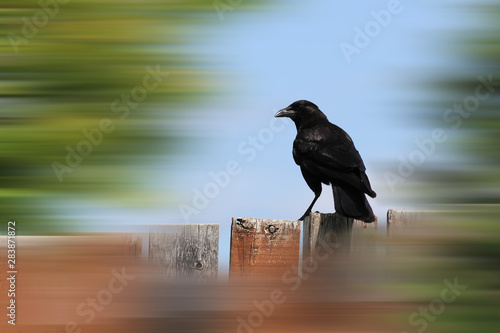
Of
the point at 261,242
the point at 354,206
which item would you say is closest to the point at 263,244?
the point at 261,242

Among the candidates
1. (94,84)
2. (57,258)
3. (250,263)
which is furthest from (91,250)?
(250,263)

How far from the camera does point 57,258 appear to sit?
6.18ft

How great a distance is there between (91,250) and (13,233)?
0.85 feet

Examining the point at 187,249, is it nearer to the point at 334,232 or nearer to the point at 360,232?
the point at 334,232

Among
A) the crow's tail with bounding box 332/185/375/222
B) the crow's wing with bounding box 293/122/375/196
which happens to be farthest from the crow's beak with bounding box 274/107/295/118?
the crow's tail with bounding box 332/185/375/222

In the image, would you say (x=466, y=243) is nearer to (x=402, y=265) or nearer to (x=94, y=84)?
(x=402, y=265)

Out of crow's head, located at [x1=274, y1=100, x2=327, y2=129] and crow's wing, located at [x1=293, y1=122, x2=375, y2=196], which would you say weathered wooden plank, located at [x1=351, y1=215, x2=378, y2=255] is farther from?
crow's head, located at [x1=274, y1=100, x2=327, y2=129]

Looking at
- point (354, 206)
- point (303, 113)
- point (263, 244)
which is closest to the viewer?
point (263, 244)

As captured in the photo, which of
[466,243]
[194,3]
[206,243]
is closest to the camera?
[466,243]

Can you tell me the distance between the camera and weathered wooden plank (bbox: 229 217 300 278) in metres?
2.46

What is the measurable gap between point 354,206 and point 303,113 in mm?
1929

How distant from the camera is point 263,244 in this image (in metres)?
2.51

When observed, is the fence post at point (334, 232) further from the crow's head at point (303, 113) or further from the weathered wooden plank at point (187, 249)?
the crow's head at point (303, 113)

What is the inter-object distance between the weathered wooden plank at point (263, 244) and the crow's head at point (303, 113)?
7.76ft
